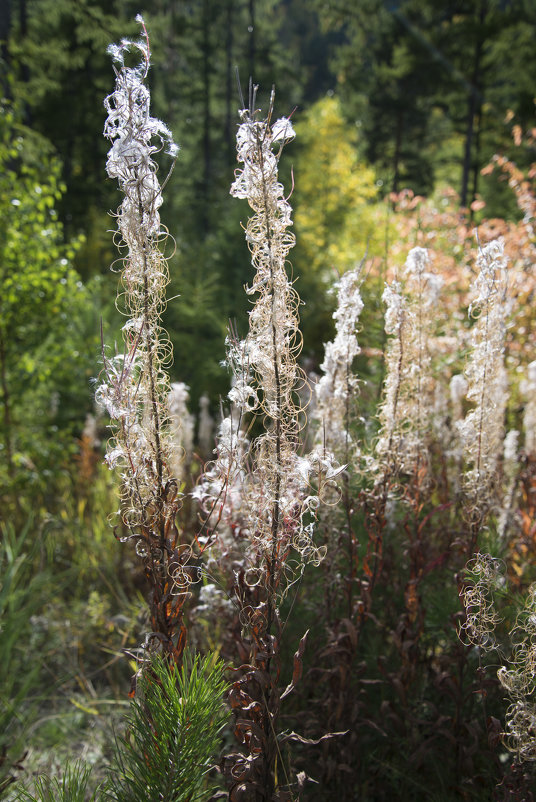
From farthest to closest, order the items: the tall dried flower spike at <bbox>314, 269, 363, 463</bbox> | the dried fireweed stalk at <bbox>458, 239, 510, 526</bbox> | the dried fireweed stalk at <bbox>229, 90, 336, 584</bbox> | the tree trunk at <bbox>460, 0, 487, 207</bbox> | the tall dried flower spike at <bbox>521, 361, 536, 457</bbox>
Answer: the tree trunk at <bbox>460, 0, 487, 207</bbox>, the tall dried flower spike at <bbox>521, 361, 536, 457</bbox>, the tall dried flower spike at <bbox>314, 269, 363, 463</bbox>, the dried fireweed stalk at <bbox>458, 239, 510, 526</bbox>, the dried fireweed stalk at <bbox>229, 90, 336, 584</bbox>

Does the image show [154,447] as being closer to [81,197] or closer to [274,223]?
[274,223]

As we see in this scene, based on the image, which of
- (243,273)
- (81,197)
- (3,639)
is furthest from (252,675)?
(81,197)

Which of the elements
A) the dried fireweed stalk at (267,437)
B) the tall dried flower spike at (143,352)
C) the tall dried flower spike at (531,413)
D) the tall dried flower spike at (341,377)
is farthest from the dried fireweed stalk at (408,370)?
the tall dried flower spike at (531,413)

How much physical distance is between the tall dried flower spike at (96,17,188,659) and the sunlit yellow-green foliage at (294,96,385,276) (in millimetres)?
10309

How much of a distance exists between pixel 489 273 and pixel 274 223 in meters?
0.87

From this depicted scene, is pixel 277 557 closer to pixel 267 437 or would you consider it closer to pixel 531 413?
pixel 267 437

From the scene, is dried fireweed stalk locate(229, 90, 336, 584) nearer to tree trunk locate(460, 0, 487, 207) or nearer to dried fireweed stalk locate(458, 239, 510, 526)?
dried fireweed stalk locate(458, 239, 510, 526)

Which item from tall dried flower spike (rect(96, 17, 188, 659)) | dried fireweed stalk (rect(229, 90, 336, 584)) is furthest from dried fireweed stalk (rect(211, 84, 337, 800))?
tall dried flower spike (rect(96, 17, 188, 659))

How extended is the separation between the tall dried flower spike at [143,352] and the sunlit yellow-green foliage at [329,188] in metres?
10.3

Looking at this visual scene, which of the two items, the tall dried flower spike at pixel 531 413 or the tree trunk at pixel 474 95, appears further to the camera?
the tree trunk at pixel 474 95

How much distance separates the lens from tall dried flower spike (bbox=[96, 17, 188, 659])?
4.75 ft

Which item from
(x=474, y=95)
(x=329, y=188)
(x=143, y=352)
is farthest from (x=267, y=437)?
(x=474, y=95)

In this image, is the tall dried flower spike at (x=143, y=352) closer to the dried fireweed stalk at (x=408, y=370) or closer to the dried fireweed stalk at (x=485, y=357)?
the dried fireweed stalk at (x=408, y=370)

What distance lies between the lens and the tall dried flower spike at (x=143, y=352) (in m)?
1.45
